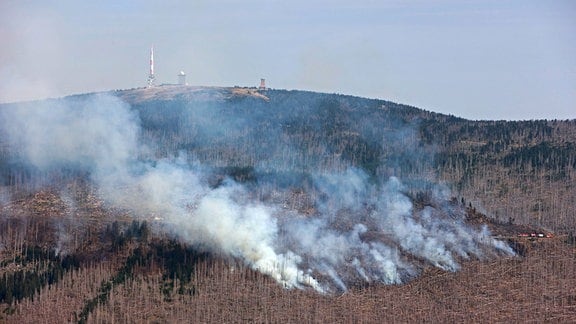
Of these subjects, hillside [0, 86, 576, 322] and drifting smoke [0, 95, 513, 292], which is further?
drifting smoke [0, 95, 513, 292]

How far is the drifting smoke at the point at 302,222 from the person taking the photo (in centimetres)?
13950

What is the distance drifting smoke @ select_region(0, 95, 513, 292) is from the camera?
140 metres

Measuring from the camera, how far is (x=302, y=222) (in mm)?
155625

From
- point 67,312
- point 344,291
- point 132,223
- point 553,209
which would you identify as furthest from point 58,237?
point 553,209

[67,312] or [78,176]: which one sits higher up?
[78,176]

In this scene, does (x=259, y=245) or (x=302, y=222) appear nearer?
(x=259, y=245)

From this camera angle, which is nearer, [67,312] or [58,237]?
[67,312]

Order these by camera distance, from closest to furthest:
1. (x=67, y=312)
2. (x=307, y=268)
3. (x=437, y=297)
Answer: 1. (x=67, y=312)
2. (x=437, y=297)
3. (x=307, y=268)

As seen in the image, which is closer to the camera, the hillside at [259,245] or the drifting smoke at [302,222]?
the hillside at [259,245]

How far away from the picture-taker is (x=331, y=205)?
551ft

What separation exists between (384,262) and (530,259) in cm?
2064

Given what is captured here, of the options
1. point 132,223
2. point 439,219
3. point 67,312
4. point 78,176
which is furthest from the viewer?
point 78,176

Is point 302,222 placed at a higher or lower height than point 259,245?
higher

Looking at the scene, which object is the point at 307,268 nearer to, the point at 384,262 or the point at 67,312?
the point at 384,262
